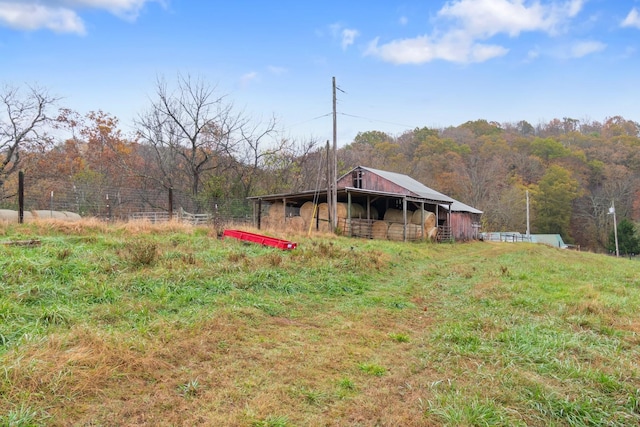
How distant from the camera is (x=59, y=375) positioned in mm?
2604

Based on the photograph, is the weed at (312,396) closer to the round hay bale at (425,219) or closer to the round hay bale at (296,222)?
the round hay bale at (296,222)

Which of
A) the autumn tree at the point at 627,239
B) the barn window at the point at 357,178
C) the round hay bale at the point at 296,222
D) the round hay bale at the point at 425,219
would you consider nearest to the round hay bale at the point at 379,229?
the round hay bale at the point at 425,219

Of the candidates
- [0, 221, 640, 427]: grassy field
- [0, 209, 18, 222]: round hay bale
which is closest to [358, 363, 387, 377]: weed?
[0, 221, 640, 427]: grassy field

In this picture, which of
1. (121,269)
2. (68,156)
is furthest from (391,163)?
(121,269)

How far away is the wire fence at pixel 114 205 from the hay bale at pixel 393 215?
7727 mm

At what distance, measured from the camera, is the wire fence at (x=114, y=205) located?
48.4 ft

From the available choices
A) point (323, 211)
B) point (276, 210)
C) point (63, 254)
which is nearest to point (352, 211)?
point (323, 211)

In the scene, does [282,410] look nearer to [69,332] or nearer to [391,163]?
[69,332]

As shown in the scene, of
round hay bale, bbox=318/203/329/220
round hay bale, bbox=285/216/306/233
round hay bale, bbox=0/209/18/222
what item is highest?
round hay bale, bbox=318/203/329/220

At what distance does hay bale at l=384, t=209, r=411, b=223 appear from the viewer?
21.5 meters

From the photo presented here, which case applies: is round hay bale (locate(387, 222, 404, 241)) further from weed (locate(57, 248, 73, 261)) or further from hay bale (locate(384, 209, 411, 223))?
weed (locate(57, 248, 73, 261))

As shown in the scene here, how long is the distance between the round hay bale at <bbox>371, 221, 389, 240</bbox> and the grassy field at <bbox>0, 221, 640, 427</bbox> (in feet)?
41.8

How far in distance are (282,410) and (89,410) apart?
3.99ft

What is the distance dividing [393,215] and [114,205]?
47.2 ft
